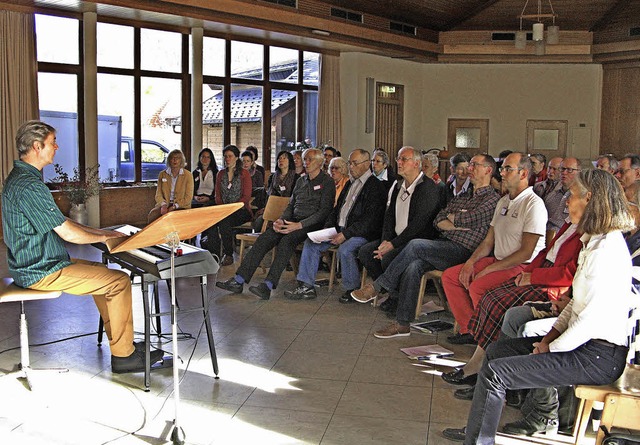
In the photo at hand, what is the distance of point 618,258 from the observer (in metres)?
3.05

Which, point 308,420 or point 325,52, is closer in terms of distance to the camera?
point 308,420

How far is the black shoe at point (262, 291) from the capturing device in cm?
638

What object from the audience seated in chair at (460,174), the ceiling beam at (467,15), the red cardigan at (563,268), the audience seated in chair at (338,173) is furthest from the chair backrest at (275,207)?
the ceiling beam at (467,15)

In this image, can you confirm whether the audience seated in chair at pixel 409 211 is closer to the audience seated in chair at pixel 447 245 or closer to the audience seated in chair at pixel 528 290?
the audience seated in chair at pixel 447 245

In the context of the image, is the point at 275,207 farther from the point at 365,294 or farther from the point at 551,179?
the point at 551,179

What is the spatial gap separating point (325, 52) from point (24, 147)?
10020 mm

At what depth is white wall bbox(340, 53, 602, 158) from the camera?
1503cm

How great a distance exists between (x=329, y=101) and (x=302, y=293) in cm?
788

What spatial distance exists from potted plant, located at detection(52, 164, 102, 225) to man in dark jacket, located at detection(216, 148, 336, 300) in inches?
185

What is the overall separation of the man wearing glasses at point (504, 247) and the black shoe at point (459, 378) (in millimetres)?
583

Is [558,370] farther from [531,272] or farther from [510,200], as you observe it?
[510,200]

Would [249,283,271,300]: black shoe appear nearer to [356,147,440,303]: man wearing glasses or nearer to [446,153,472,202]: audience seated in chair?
[356,147,440,303]: man wearing glasses

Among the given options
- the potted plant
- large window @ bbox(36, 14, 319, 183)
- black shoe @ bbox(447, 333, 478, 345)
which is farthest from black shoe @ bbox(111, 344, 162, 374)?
large window @ bbox(36, 14, 319, 183)

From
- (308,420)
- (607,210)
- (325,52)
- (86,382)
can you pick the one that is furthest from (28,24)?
(607,210)
